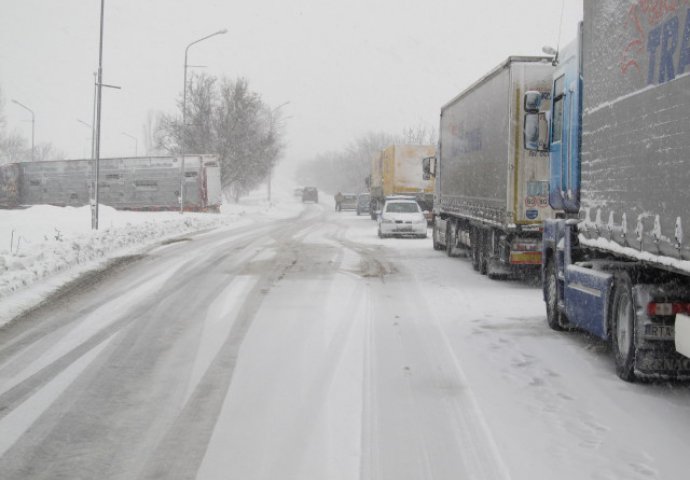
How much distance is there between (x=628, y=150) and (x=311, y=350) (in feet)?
12.4

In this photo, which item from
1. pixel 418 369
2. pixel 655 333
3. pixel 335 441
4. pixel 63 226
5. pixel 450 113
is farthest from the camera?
pixel 63 226

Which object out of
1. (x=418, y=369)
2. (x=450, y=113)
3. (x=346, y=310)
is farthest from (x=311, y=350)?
(x=450, y=113)

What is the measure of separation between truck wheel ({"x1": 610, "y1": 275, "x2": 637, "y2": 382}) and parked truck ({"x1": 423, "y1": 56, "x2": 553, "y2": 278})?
665 cm

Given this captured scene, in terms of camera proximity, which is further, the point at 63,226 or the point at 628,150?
the point at 63,226

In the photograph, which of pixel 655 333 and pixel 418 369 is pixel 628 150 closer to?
pixel 655 333

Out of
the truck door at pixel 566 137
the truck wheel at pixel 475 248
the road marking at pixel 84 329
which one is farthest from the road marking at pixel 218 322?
the truck wheel at pixel 475 248

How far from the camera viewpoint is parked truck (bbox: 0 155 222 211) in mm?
47812

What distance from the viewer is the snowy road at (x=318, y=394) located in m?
4.99

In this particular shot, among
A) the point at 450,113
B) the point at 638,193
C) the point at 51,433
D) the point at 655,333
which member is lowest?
the point at 51,433

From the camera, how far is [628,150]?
278 inches

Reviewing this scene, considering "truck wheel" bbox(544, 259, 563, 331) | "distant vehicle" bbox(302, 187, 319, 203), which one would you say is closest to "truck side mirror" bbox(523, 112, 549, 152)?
"truck wheel" bbox(544, 259, 563, 331)

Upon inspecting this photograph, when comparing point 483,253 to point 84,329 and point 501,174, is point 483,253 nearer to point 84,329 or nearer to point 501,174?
point 501,174

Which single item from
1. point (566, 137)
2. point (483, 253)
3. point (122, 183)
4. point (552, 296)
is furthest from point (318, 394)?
point (122, 183)

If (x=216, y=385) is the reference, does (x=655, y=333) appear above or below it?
above
